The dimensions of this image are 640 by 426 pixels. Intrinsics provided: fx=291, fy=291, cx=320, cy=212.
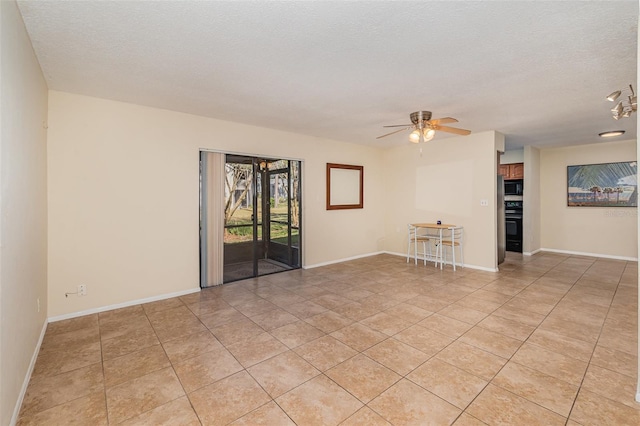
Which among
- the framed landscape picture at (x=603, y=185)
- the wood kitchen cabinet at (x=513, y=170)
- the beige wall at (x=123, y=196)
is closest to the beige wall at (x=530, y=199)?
the wood kitchen cabinet at (x=513, y=170)

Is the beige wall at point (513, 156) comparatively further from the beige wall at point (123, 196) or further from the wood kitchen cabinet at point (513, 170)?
the beige wall at point (123, 196)

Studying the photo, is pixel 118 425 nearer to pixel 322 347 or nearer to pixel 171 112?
pixel 322 347

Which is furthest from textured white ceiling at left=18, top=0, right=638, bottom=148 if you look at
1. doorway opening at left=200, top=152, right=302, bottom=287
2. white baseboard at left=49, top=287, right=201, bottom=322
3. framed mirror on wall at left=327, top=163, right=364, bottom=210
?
white baseboard at left=49, top=287, right=201, bottom=322

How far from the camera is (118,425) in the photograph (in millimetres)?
1713

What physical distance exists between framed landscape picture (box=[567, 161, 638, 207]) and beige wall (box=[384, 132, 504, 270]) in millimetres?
2713

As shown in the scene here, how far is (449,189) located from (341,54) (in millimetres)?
4251

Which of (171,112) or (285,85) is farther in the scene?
(171,112)

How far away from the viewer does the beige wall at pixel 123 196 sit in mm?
3230

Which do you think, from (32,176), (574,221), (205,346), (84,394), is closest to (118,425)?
(84,394)

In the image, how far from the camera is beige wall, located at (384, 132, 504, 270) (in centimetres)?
526

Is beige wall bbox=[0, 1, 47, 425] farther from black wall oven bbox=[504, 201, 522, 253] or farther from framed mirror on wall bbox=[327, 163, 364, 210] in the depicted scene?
black wall oven bbox=[504, 201, 522, 253]

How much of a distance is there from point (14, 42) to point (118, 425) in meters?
2.45

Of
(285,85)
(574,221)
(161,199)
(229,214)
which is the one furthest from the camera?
(574,221)

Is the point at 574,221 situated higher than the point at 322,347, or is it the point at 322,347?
the point at 574,221
